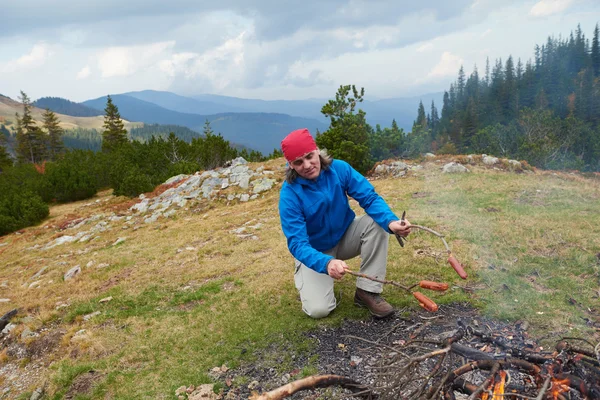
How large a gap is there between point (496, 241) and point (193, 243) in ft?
20.0

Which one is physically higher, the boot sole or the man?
the man

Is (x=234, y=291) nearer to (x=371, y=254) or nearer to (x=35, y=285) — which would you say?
(x=371, y=254)

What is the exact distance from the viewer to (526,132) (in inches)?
1500

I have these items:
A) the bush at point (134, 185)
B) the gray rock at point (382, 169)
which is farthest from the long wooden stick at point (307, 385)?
the bush at point (134, 185)

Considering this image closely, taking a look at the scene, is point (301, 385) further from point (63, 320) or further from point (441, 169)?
point (441, 169)

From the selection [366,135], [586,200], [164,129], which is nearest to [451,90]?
[366,135]

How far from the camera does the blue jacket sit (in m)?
3.40

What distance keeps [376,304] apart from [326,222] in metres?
1.00

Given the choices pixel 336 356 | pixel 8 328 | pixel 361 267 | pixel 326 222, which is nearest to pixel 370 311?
pixel 361 267

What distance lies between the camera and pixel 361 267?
3.93 m

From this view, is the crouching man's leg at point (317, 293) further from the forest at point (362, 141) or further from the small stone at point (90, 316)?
the forest at point (362, 141)

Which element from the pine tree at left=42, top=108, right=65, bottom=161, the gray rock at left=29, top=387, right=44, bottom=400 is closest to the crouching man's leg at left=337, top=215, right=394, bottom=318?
the gray rock at left=29, top=387, right=44, bottom=400

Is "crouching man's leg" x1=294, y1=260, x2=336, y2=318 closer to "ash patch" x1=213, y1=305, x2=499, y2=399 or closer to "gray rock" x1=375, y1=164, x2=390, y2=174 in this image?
"ash patch" x1=213, y1=305, x2=499, y2=399

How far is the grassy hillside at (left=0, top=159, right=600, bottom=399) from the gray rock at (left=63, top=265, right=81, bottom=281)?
8.8 inches
